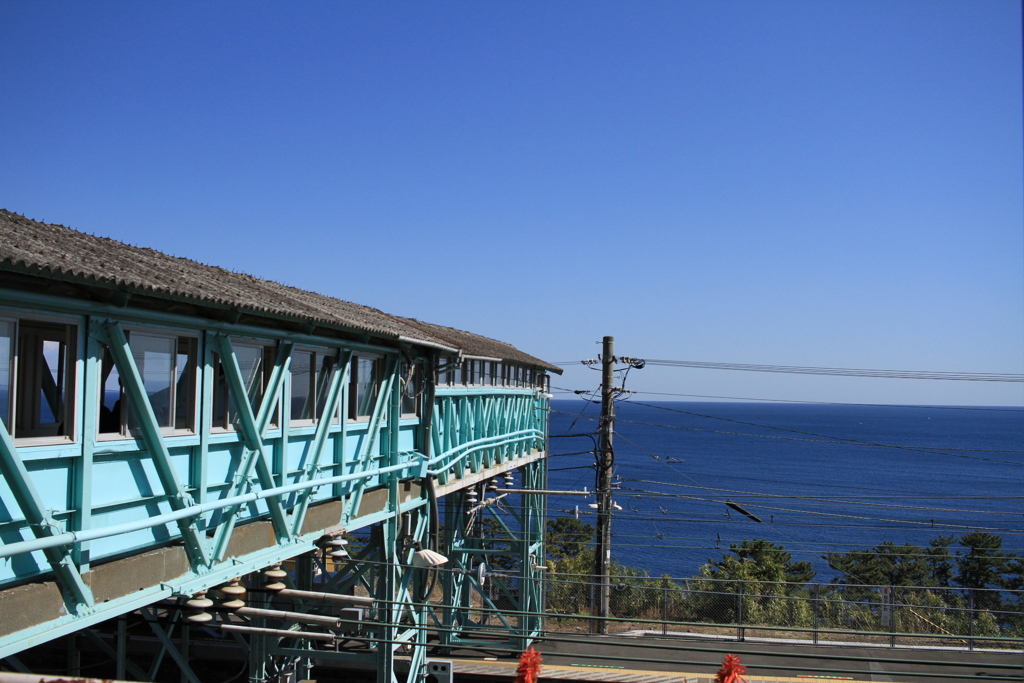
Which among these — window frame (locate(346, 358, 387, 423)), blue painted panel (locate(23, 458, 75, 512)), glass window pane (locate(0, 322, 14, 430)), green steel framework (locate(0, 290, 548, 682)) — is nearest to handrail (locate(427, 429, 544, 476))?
green steel framework (locate(0, 290, 548, 682))

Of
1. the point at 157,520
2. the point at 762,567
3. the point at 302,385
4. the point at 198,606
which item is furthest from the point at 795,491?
the point at 157,520

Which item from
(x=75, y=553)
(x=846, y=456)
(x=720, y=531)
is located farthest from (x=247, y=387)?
(x=846, y=456)

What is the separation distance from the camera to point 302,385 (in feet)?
34.2

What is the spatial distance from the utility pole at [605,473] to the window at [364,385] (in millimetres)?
12195

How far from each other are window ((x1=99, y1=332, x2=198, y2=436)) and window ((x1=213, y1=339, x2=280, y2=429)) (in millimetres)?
474

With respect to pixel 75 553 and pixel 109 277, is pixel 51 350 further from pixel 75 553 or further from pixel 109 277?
pixel 75 553

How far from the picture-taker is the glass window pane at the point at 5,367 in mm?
6000

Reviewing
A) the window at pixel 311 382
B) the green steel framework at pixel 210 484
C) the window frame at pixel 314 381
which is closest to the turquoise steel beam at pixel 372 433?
the green steel framework at pixel 210 484

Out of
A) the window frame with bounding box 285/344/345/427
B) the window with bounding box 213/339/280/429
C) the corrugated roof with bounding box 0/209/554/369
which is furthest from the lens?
the window frame with bounding box 285/344/345/427

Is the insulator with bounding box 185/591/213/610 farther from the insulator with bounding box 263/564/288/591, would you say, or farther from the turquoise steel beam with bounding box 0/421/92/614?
the turquoise steel beam with bounding box 0/421/92/614

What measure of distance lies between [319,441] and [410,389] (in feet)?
13.6

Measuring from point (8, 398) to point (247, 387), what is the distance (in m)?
3.21

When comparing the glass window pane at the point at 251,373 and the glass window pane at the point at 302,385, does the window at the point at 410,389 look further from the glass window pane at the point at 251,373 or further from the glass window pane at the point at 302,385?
the glass window pane at the point at 251,373

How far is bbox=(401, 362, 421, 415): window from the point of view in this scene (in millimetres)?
13227
